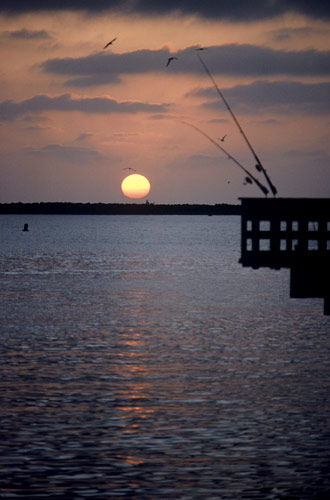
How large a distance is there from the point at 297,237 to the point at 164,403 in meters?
5.91

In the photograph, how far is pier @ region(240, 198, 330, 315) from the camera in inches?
795

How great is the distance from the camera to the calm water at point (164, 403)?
39.2 feet

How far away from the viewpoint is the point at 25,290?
49000 mm

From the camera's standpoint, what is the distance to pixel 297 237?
21.1 m

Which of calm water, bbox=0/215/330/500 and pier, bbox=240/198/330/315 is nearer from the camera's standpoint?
calm water, bbox=0/215/330/500

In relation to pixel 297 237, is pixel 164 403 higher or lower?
lower

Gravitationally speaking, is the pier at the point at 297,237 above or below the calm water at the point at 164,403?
above

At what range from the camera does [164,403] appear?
17062 millimetres

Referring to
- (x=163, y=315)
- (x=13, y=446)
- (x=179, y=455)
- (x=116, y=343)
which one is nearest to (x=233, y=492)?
(x=179, y=455)

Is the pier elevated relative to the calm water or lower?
elevated

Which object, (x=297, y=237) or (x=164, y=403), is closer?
(x=164, y=403)

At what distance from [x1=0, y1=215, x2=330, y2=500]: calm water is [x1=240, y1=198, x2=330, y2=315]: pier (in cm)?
207

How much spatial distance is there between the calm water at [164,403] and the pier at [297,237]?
81.3 inches

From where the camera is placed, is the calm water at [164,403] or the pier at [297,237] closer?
the calm water at [164,403]
